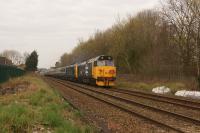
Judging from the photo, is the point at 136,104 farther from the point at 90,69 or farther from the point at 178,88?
the point at 90,69

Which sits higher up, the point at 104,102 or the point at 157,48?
the point at 157,48

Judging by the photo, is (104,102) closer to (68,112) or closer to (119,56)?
(68,112)

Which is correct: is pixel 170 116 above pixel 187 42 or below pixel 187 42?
below

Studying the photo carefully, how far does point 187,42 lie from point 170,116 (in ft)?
92.8

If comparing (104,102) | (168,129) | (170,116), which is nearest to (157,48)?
(104,102)

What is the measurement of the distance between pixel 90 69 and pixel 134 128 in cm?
2736

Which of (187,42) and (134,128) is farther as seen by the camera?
(187,42)

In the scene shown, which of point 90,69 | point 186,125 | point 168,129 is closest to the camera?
point 168,129

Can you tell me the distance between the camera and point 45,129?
973 cm

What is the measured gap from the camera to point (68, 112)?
567 inches

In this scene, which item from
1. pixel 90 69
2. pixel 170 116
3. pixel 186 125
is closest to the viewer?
pixel 186 125

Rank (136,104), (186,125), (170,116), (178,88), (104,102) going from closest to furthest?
(186,125) < (170,116) < (136,104) < (104,102) < (178,88)

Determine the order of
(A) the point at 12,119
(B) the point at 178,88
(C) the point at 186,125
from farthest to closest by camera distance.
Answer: (B) the point at 178,88 → (C) the point at 186,125 → (A) the point at 12,119

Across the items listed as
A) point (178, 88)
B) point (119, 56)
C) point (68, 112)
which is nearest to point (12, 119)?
point (68, 112)
